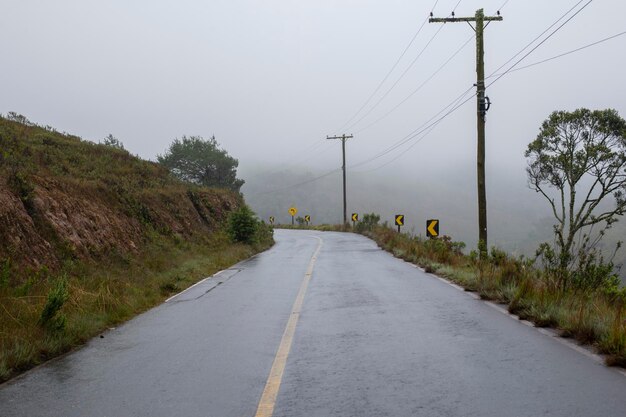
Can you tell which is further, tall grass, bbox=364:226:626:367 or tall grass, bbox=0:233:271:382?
tall grass, bbox=0:233:271:382

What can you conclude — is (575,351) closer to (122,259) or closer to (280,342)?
(280,342)

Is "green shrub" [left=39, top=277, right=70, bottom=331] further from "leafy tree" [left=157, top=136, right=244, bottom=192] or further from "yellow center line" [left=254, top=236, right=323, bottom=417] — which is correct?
"leafy tree" [left=157, top=136, right=244, bottom=192]

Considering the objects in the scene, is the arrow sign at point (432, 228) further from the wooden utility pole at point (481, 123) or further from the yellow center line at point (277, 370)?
the yellow center line at point (277, 370)

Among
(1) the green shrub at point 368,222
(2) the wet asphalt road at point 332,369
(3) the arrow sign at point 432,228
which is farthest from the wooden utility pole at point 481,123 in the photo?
(1) the green shrub at point 368,222

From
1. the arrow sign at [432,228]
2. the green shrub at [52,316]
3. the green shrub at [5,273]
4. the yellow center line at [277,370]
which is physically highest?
the arrow sign at [432,228]

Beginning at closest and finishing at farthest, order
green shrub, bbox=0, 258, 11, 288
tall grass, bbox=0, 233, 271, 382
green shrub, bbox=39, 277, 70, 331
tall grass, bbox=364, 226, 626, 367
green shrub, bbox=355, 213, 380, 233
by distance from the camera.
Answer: tall grass, bbox=364, 226, 626, 367
tall grass, bbox=0, 233, 271, 382
green shrub, bbox=39, 277, 70, 331
green shrub, bbox=0, 258, 11, 288
green shrub, bbox=355, 213, 380, 233

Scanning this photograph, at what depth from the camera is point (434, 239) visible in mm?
23188

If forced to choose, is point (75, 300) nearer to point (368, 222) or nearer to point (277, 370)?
point (277, 370)

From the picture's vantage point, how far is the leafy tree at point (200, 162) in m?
53.1

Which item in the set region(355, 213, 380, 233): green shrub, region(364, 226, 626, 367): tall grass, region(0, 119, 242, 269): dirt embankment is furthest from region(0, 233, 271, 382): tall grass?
region(355, 213, 380, 233): green shrub

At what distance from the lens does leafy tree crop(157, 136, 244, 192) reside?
53062mm

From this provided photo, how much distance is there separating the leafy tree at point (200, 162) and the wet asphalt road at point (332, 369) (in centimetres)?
4386

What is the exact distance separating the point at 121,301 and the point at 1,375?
4891 millimetres

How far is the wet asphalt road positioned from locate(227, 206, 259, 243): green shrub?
62.2ft
